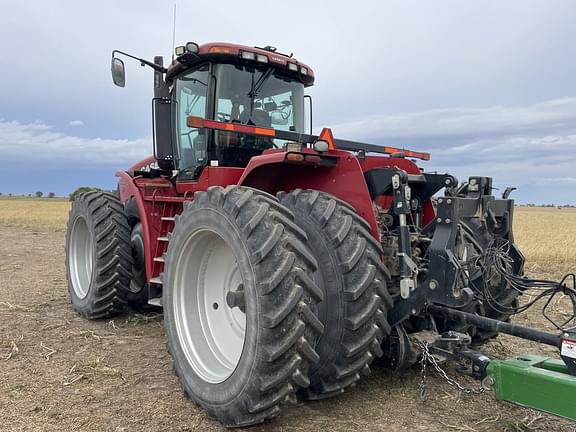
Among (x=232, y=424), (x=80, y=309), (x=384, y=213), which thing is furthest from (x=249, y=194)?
(x=80, y=309)

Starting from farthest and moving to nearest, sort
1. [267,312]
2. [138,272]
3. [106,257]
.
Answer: [138,272], [106,257], [267,312]

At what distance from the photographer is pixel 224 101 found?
5.00 m

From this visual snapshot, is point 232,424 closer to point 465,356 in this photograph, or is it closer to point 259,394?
point 259,394

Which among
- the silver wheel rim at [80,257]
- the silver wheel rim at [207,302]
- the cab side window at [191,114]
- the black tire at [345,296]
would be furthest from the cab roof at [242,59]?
the silver wheel rim at [80,257]

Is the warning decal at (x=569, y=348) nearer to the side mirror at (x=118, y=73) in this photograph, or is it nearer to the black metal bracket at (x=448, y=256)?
the black metal bracket at (x=448, y=256)

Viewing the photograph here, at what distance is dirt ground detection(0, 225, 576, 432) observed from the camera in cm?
329

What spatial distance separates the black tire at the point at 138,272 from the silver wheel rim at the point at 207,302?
87.3 inches

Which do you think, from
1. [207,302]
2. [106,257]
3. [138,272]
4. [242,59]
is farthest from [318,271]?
[138,272]

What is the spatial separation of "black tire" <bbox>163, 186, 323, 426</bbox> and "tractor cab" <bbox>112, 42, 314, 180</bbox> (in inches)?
68.5

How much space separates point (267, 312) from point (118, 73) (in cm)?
380

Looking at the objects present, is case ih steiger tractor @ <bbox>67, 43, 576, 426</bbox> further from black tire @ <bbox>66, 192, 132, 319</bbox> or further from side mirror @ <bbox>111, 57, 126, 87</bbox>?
black tire @ <bbox>66, 192, 132, 319</bbox>

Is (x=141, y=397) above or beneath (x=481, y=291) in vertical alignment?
beneath

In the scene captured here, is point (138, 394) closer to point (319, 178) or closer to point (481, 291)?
point (319, 178)

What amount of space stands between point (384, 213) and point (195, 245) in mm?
1473
